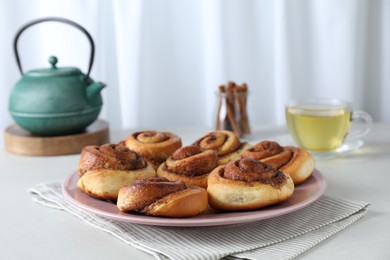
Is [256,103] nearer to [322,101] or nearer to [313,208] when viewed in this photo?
[322,101]

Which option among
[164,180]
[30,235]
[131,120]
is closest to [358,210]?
[164,180]

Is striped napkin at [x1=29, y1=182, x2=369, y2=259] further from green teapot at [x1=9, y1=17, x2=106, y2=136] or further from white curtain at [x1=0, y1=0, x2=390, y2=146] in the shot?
white curtain at [x1=0, y1=0, x2=390, y2=146]

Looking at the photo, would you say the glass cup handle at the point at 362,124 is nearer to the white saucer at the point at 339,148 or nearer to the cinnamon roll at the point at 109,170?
the white saucer at the point at 339,148

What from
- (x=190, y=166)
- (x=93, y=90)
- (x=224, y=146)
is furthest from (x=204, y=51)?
(x=190, y=166)

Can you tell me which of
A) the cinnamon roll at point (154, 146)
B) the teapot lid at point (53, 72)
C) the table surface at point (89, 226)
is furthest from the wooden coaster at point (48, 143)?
the cinnamon roll at point (154, 146)

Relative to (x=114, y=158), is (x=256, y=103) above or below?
below

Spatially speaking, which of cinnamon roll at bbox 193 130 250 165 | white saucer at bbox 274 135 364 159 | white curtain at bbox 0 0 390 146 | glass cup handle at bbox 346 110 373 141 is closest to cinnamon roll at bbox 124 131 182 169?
cinnamon roll at bbox 193 130 250 165

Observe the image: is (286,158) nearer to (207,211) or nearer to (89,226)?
(207,211)
